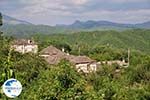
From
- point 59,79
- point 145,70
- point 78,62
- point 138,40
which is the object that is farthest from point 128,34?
point 59,79

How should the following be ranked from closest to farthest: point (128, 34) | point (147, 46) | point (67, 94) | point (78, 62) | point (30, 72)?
point (67, 94) → point (30, 72) → point (78, 62) → point (147, 46) → point (128, 34)

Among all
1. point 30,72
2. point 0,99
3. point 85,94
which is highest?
point 0,99

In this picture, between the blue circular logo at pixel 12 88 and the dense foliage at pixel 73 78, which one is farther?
the dense foliage at pixel 73 78

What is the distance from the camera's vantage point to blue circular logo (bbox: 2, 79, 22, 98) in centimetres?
509

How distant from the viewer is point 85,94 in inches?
455

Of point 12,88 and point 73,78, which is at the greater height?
point 12,88

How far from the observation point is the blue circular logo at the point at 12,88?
5.09m

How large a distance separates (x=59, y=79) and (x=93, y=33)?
563 feet

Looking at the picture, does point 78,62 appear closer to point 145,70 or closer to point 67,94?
point 145,70

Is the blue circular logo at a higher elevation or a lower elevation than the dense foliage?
higher

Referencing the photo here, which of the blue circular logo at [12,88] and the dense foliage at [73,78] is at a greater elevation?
the blue circular logo at [12,88]

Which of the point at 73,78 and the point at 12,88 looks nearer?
the point at 12,88

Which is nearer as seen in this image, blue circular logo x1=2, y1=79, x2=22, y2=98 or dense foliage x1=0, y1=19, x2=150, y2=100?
blue circular logo x1=2, y1=79, x2=22, y2=98

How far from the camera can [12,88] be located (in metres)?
5.11
